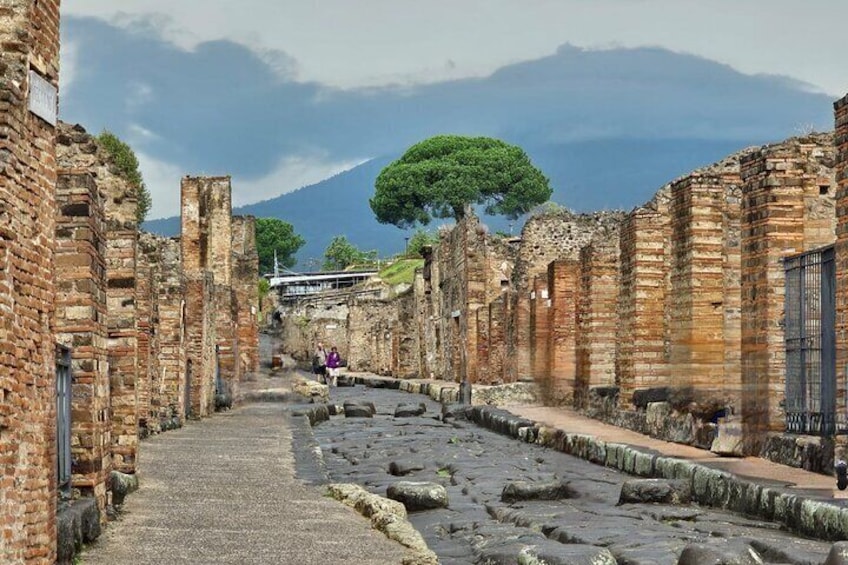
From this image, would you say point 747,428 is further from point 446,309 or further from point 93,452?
point 446,309

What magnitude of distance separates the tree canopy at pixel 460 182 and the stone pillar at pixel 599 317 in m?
68.4

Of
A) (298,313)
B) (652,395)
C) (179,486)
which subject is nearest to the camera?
(179,486)

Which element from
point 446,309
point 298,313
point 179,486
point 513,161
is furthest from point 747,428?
point 513,161

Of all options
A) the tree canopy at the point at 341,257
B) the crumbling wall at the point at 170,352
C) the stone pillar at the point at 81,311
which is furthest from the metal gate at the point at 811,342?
the tree canopy at the point at 341,257

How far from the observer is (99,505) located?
9789 millimetres

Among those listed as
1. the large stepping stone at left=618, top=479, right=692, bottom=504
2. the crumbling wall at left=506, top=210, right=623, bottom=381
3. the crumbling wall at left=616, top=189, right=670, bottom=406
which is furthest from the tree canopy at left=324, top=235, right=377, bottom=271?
the large stepping stone at left=618, top=479, right=692, bottom=504

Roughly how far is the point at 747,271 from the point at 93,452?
28.0 feet

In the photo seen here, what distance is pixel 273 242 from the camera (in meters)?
126

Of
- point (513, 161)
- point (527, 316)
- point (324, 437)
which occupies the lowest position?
point (324, 437)

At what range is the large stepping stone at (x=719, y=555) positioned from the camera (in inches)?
326

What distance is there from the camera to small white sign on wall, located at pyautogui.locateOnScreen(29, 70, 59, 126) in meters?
7.46

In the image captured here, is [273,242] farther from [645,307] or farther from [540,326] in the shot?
[645,307]

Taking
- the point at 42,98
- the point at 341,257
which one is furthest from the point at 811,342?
the point at 341,257

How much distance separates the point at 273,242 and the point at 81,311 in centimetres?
11645
